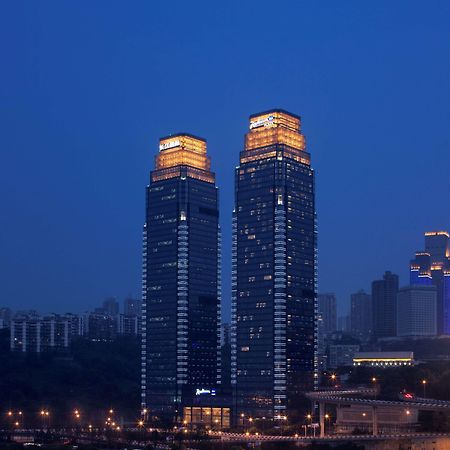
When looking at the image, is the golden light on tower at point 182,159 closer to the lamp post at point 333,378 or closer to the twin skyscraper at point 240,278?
the twin skyscraper at point 240,278

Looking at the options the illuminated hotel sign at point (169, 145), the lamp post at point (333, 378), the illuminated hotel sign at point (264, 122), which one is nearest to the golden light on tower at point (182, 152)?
the illuminated hotel sign at point (169, 145)

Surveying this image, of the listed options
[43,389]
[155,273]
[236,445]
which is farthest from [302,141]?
[236,445]

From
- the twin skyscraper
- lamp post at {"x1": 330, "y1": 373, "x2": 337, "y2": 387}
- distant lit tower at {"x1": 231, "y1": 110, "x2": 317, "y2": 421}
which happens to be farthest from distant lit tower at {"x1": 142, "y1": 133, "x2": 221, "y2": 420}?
lamp post at {"x1": 330, "y1": 373, "x2": 337, "y2": 387}

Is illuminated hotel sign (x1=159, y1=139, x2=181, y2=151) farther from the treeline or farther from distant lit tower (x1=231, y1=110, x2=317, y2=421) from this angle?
the treeline

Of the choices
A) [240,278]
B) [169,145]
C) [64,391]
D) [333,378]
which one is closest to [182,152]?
[169,145]

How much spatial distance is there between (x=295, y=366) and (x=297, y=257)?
1847 cm

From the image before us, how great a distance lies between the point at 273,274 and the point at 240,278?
7.15 m

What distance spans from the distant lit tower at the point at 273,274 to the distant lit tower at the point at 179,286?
417 inches

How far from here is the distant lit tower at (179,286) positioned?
17762 centimetres

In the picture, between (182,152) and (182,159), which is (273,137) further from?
(182,152)

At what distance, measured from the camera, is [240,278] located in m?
172

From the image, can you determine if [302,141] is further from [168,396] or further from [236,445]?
[236,445]

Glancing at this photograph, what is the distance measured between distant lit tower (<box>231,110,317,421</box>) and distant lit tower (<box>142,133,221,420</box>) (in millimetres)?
10604

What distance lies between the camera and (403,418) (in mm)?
128500
